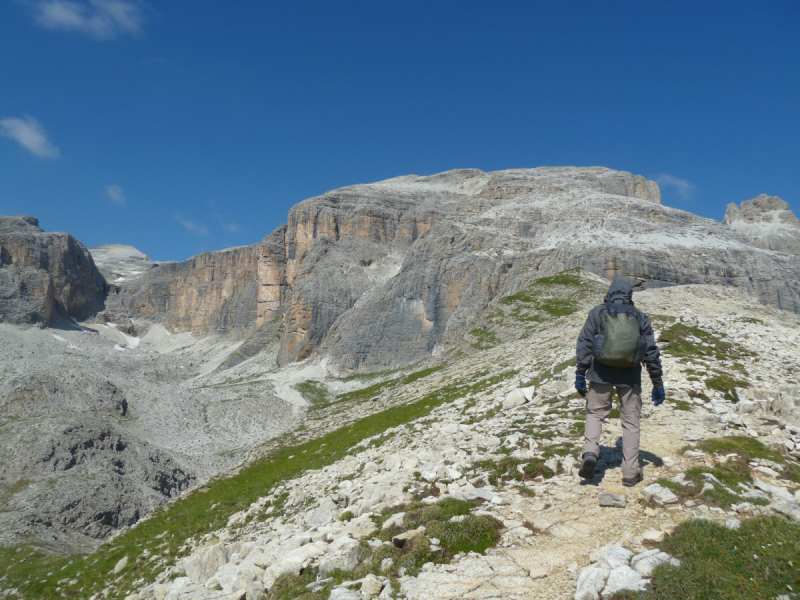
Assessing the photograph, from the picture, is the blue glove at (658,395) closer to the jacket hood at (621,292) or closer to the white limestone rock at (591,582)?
the jacket hood at (621,292)

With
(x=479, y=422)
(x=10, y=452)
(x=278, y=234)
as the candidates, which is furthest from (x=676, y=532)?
(x=278, y=234)

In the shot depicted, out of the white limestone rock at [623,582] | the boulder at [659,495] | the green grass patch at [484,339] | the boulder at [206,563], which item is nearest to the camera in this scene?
the white limestone rock at [623,582]

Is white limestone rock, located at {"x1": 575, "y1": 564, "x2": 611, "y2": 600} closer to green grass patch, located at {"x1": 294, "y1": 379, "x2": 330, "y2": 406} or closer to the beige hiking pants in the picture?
the beige hiking pants

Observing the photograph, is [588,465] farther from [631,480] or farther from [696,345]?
[696,345]

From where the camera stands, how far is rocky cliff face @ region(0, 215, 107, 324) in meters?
144

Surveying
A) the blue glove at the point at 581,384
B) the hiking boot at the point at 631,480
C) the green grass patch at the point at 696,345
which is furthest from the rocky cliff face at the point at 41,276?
the hiking boot at the point at 631,480

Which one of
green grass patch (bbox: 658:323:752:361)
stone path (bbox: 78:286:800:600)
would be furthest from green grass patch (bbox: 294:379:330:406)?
green grass patch (bbox: 658:323:752:361)

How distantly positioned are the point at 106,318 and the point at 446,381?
20713 cm

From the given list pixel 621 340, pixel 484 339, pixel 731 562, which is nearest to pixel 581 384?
pixel 621 340

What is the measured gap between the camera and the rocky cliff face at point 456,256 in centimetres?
7781

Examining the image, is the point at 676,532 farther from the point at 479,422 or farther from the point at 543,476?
the point at 479,422

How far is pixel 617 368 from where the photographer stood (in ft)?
28.8

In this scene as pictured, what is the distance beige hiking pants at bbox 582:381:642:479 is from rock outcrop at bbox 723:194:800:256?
497 feet

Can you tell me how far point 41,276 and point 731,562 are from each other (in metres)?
203
